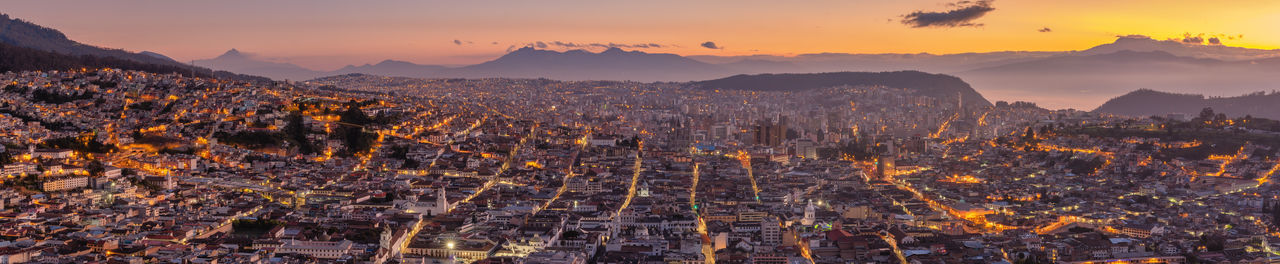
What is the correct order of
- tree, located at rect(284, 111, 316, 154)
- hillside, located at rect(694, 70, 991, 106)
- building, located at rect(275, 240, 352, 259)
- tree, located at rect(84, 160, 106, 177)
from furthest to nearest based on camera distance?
hillside, located at rect(694, 70, 991, 106) → tree, located at rect(284, 111, 316, 154) → tree, located at rect(84, 160, 106, 177) → building, located at rect(275, 240, 352, 259)

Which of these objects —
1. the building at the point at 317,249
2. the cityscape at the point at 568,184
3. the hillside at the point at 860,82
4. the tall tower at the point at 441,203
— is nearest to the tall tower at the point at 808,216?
the cityscape at the point at 568,184

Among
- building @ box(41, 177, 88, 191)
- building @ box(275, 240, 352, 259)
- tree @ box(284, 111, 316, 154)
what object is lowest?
building @ box(275, 240, 352, 259)

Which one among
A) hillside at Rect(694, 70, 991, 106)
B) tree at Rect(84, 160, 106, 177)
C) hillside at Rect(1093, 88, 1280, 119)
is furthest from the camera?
hillside at Rect(694, 70, 991, 106)

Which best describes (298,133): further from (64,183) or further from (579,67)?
(579,67)

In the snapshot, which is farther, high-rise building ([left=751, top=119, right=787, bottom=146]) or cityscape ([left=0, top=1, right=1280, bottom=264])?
high-rise building ([left=751, top=119, right=787, bottom=146])

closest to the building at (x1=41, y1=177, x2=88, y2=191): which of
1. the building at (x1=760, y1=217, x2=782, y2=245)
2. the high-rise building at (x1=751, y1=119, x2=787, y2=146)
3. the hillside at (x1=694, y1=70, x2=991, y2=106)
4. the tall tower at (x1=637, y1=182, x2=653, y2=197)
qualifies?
the tall tower at (x1=637, y1=182, x2=653, y2=197)

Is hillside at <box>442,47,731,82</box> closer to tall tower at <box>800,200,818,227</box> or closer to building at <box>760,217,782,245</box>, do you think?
tall tower at <box>800,200,818,227</box>

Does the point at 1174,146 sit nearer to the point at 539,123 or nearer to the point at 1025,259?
the point at 1025,259

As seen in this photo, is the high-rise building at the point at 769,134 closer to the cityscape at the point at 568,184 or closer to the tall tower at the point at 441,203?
the cityscape at the point at 568,184

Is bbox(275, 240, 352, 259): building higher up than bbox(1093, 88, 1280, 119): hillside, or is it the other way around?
bbox(1093, 88, 1280, 119): hillside
